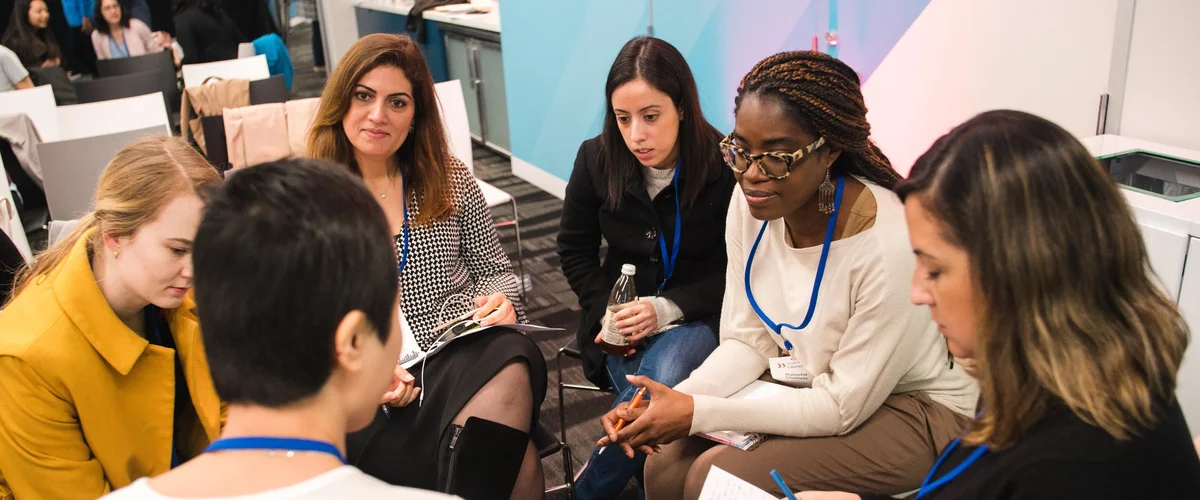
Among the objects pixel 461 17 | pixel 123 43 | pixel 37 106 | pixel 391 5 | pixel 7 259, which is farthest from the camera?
pixel 391 5

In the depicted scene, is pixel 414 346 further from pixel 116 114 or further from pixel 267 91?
pixel 267 91

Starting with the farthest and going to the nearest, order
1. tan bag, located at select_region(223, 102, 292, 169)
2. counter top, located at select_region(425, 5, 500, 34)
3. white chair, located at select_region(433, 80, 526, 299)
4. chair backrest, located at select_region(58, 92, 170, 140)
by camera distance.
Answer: counter top, located at select_region(425, 5, 500, 34), chair backrest, located at select_region(58, 92, 170, 140), white chair, located at select_region(433, 80, 526, 299), tan bag, located at select_region(223, 102, 292, 169)

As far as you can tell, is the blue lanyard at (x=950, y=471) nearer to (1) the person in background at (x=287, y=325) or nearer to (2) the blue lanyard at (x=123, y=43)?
(1) the person in background at (x=287, y=325)

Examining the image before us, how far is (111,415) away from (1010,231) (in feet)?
5.34

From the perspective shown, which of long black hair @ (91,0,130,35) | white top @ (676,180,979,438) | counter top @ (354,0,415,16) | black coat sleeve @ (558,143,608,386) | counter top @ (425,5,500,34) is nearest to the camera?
white top @ (676,180,979,438)

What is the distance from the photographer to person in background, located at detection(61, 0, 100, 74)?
891 centimetres

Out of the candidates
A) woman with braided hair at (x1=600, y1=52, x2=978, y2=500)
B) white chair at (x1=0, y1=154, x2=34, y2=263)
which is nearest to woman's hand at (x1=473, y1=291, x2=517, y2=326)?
woman with braided hair at (x1=600, y1=52, x2=978, y2=500)

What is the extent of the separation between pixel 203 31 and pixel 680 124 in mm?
6427

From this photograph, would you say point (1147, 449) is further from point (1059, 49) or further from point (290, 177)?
point (1059, 49)

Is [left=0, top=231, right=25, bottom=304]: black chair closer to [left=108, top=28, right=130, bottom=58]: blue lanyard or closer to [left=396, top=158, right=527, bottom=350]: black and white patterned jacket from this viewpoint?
[left=396, top=158, right=527, bottom=350]: black and white patterned jacket

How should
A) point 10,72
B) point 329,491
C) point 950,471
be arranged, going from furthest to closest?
point 10,72, point 950,471, point 329,491

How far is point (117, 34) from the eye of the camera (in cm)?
784

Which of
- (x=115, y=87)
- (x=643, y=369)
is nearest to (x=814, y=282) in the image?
(x=643, y=369)

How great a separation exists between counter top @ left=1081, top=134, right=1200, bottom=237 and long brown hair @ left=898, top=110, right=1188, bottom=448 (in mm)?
612
